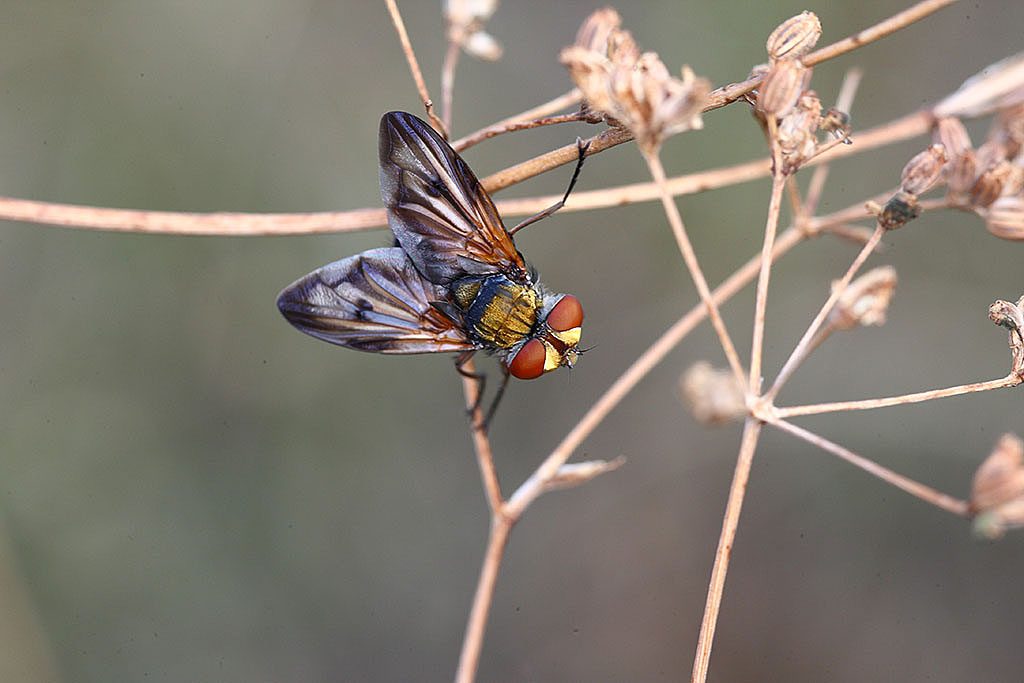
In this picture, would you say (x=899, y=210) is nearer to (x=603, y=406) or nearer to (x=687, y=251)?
(x=687, y=251)

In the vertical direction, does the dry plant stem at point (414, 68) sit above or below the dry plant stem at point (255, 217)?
above

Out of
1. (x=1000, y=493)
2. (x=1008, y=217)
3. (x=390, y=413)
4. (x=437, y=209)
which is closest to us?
(x=1000, y=493)

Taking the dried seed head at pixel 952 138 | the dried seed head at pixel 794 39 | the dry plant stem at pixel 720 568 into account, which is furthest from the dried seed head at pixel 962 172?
the dry plant stem at pixel 720 568

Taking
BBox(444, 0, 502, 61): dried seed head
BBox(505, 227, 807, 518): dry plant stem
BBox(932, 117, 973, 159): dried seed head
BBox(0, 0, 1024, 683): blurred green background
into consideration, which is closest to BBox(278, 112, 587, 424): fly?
BBox(505, 227, 807, 518): dry plant stem

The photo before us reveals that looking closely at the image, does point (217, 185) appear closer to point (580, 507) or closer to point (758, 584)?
point (580, 507)

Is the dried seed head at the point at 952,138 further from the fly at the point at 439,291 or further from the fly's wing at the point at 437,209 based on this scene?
the fly's wing at the point at 437,209

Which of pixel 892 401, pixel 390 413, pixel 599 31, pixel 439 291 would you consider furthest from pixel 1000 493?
pixel 390 413
